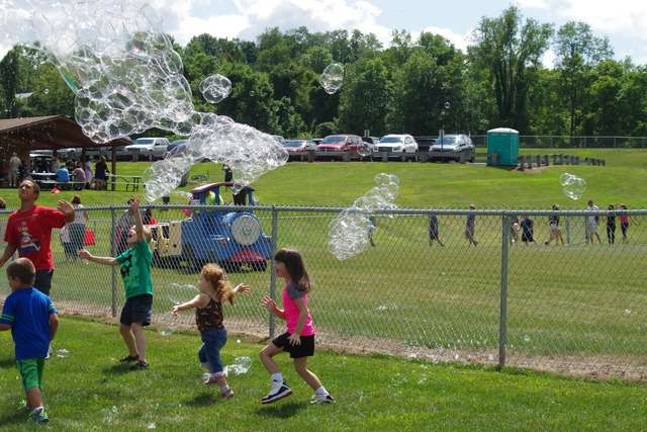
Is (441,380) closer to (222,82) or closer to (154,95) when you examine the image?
(154,95)

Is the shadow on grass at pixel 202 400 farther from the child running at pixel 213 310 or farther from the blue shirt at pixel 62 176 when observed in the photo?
the blue shirt at pixel 62 176

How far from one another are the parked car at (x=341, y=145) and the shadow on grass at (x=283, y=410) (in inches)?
1584

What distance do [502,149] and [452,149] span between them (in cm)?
283

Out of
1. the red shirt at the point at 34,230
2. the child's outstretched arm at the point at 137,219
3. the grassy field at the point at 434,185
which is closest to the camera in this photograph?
the child's outstretched arm at the point at 137,219

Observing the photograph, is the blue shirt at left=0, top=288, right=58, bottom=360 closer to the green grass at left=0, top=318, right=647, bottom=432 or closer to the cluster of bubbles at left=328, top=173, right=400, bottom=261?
the green grass at left=0, top=318, right=647, bottom=432

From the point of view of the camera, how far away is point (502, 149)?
153ft

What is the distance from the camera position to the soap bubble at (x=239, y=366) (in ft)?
27.3

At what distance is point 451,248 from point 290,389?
22.3ft

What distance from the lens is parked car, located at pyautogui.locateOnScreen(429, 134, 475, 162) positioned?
48.2m

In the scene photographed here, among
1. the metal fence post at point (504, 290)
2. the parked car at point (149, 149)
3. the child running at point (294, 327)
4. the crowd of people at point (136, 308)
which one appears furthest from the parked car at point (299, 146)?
the child running at point (294, 327)

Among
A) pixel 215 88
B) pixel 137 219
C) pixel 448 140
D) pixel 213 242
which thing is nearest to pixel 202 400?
pixel 137 219

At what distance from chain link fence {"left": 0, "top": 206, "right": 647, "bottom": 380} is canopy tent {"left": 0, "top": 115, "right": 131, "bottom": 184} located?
1609cm

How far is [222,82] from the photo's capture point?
12.8m

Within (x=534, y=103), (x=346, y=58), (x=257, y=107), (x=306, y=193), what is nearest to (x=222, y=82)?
(x=306, y=193)
